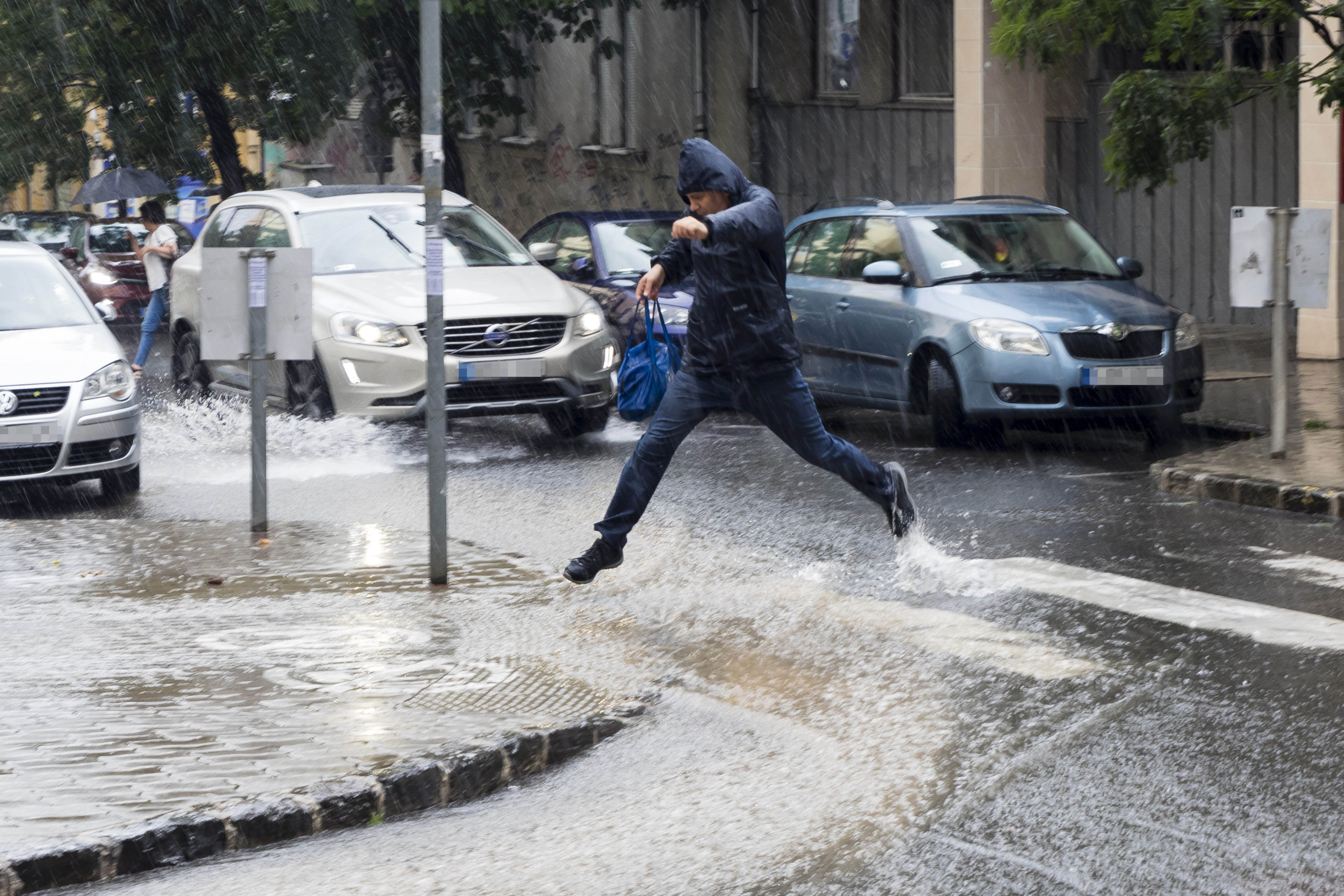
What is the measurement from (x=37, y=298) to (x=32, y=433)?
4.86ft

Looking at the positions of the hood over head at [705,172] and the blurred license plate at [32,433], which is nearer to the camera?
the hood over head at [705,172]

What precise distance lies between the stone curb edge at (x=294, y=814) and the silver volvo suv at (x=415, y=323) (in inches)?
240

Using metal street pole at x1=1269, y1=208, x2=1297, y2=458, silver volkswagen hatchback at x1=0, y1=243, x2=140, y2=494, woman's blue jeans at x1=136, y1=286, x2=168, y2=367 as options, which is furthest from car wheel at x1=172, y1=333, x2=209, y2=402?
metal street pole at x1=1269, y1=208, x2=1297, y2=458

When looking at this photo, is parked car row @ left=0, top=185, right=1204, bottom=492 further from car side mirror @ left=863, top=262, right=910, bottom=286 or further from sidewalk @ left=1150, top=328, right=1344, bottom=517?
sidewalk @ left=1150, top=328, right=1344, bottom=517

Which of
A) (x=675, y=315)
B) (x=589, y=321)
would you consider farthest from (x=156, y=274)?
(x=589, y=321)

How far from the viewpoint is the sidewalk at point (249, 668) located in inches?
199

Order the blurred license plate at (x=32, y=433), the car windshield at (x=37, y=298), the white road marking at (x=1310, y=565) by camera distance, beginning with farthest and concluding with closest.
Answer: the car windshield at (x=37, y=298) → the blurred license plate at (x=32, y=433) → the white road marking at (x=1310, y=565)

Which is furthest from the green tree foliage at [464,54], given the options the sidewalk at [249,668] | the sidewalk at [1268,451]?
the sidewalk at [249,668]

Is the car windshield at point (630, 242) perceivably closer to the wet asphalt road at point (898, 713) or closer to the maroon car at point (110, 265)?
the wet asphalt road at point (898, 713)

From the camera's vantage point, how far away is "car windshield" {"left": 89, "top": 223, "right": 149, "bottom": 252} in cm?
2808

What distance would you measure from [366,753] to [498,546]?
3.83m

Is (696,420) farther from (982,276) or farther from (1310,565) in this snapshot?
(982,276)

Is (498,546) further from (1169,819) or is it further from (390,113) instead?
(390,113)

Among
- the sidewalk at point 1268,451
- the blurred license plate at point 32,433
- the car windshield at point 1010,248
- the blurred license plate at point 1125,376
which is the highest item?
the car windshield at point 1010,248
